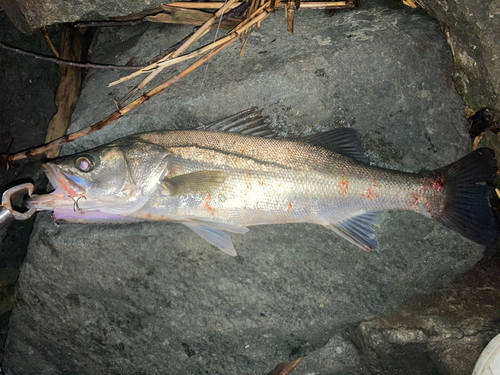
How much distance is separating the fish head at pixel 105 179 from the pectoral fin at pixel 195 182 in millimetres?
146

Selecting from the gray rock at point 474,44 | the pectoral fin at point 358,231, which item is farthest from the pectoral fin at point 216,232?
the gray rock at point 474,44

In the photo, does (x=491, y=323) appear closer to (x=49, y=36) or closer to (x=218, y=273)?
(x=218, y=273)

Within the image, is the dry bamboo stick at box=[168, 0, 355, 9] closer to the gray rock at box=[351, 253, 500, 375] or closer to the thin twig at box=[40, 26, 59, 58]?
the thin twig at box=[40, 26, 59, 58]

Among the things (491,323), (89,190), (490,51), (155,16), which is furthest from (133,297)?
(490,51)

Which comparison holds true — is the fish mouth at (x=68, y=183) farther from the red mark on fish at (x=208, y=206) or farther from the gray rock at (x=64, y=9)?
the gray rock at (x=64, y=9)

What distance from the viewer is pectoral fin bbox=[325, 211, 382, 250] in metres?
3.16

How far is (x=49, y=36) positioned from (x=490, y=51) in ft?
14.9

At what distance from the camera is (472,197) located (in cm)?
302

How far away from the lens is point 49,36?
4109mm

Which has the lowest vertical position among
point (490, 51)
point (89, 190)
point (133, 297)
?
point (133, 297)

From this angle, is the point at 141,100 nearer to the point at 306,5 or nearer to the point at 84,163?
the point at 84,163

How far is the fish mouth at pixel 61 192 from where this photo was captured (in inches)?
115

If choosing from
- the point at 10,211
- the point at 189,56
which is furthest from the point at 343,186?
the point at 10,211

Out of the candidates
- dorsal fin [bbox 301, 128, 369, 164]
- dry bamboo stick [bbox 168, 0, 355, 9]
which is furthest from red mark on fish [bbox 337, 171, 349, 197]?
dry bamboo stick [bbox 168, 0, 355, 9]
